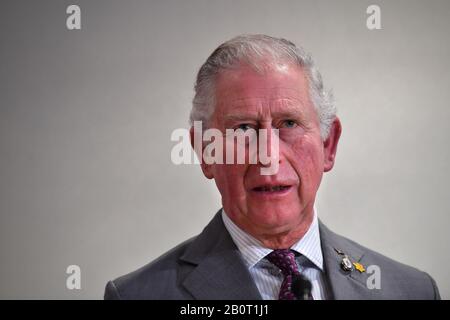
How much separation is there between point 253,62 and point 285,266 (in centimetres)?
57

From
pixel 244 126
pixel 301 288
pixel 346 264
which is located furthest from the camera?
pixel 346 264

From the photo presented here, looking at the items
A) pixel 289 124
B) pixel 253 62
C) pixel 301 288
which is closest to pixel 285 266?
pixel 301 288

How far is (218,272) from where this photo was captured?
1.40m

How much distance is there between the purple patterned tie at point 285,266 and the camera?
4.39 ft

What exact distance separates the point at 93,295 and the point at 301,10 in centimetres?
134

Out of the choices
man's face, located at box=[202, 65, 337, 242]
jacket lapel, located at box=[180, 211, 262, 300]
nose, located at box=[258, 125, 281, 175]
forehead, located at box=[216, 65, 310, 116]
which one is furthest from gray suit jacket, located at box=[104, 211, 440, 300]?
forehead, located at box=[216, 65, 310, 116]

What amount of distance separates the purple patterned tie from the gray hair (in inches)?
A: 14.4

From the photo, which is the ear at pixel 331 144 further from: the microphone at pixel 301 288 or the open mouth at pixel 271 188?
the microphone at pixel 301 288

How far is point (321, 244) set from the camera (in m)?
1.51

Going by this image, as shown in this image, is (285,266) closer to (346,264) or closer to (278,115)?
(346,264)

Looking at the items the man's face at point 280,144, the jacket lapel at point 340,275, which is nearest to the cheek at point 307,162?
the man's face at point 280,144

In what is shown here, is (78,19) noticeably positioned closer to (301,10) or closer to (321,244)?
(301,10)

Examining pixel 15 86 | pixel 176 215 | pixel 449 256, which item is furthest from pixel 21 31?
pixel 449 256
